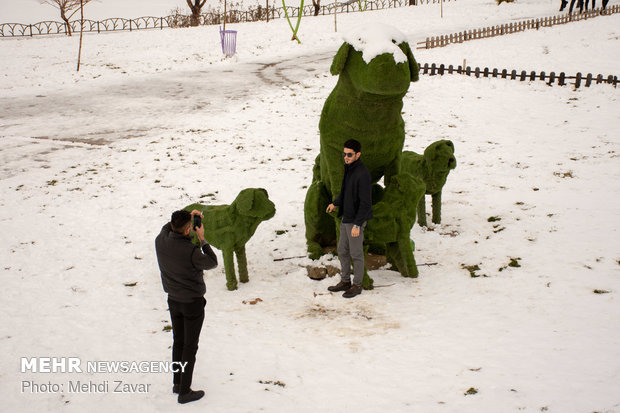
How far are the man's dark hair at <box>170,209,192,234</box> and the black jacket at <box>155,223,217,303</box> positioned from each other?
64 millimetres

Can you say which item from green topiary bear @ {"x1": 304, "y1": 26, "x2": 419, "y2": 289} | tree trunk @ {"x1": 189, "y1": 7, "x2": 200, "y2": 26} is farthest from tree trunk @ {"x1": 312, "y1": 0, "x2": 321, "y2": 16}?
green topiary bear @ {"x1": 304, "y1": 26, "x2": 419, "y2": 289}

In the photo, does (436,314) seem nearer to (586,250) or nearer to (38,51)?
(586,250)

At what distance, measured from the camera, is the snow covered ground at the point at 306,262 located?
4.23 metres

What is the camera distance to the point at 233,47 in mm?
24828

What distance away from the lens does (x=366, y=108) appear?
5363mm

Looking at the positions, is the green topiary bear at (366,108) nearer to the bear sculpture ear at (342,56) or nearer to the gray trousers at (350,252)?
the bear sculpture ear at (342,56)

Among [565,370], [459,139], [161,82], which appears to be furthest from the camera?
[161,82]

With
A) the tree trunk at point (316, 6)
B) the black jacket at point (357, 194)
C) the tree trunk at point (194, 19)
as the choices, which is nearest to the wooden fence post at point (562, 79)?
the black jacket at point (357, 194)

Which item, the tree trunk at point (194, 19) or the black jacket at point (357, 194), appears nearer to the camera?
the black jacket at point (357, 194)

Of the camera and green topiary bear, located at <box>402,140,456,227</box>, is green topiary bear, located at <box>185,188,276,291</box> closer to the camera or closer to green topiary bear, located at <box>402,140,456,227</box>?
the camera

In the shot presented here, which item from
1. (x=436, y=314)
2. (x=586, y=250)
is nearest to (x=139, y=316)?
(x=436, y=314)

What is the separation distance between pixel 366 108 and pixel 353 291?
6.97 ft

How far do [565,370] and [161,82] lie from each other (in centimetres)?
1849

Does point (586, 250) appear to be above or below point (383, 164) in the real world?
below
